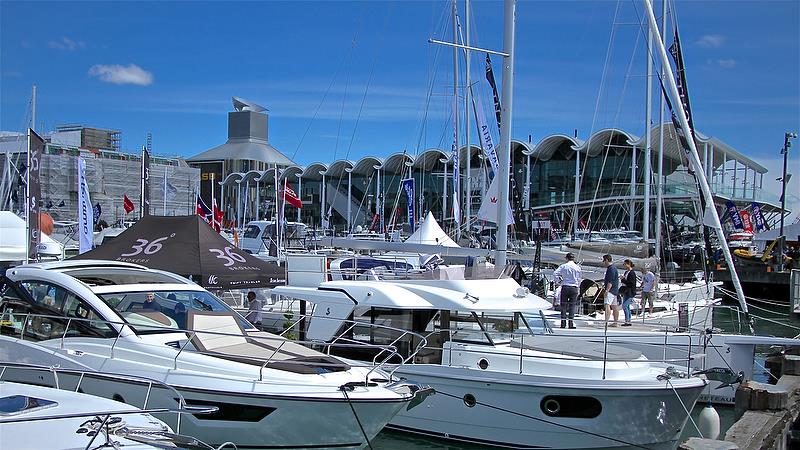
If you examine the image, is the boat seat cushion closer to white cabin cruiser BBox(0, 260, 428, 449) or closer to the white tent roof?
white cabin cruiser BBox(0, 260, 428, 449)

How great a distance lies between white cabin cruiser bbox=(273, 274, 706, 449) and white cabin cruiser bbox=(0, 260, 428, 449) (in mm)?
1550

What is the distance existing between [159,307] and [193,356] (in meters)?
1.54

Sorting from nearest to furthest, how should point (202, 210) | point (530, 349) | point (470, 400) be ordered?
1. point (470, 400)
2. point (530, 349)
3. point (202, 210)

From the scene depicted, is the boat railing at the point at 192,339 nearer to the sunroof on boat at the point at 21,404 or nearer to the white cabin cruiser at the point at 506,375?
the white cabin cruiser at the point at 506,375

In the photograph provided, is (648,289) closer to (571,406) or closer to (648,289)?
(648,289)

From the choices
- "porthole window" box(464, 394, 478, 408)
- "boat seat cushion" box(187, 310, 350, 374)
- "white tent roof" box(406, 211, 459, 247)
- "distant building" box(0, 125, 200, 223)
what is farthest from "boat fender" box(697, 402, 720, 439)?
"distant building" box(0, 125, 200, 223)

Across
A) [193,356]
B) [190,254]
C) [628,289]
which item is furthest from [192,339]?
[628,289]

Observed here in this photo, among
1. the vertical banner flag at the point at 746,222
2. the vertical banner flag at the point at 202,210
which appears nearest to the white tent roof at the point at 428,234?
the vertical banner flag at the point at 202,210

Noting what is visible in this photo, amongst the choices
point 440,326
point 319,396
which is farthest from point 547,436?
point 319,396

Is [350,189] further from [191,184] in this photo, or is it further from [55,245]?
[55,245]

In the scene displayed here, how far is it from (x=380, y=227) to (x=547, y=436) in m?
50.7

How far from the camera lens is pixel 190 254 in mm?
14883

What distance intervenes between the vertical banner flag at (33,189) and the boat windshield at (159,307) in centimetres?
689

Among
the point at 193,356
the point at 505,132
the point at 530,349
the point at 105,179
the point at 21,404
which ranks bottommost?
the point at 530,349
